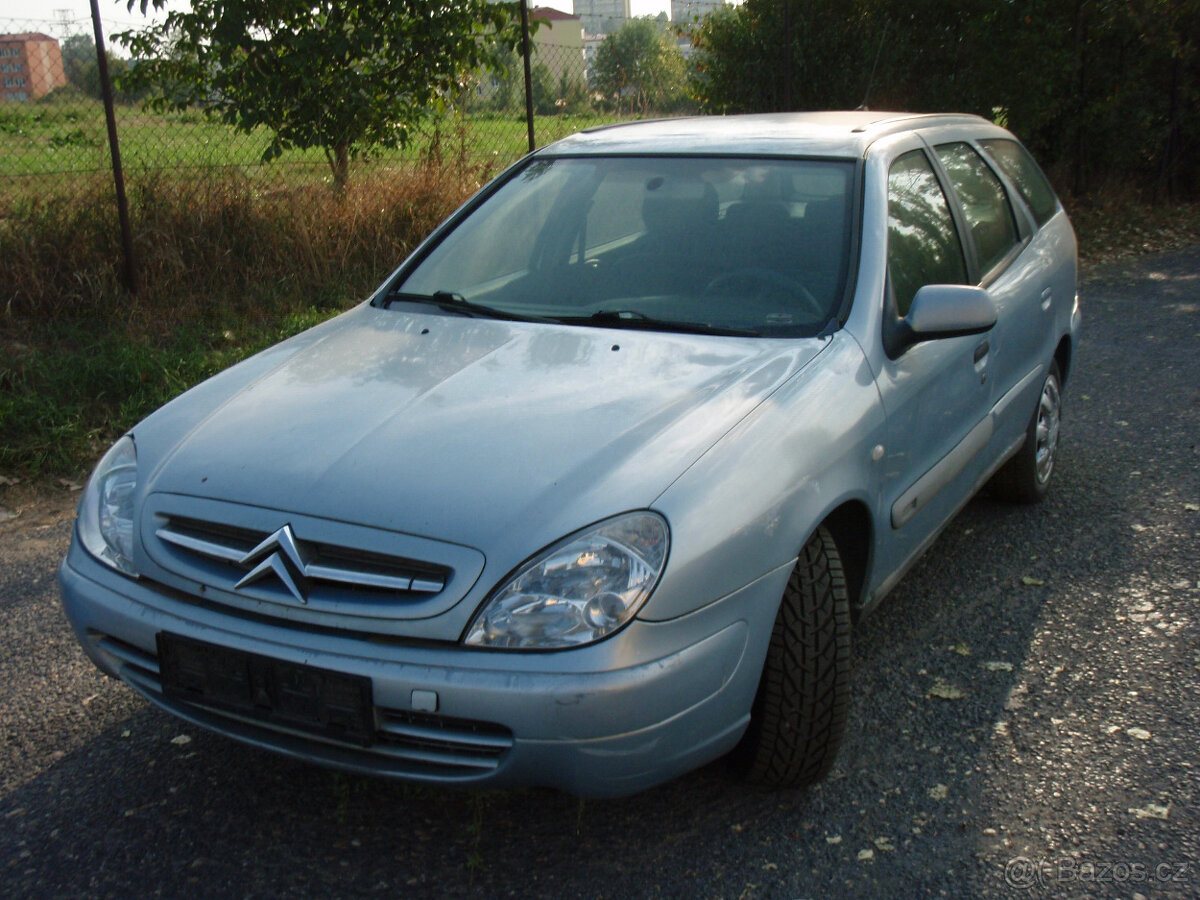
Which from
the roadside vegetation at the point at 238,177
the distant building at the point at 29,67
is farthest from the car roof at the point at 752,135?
the distant building at the point at 29,67

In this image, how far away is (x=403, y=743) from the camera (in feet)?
7.48

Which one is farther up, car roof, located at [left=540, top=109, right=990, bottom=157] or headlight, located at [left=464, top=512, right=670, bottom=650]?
car roof, located at [left=540, top=109, right=990, bottom=157]

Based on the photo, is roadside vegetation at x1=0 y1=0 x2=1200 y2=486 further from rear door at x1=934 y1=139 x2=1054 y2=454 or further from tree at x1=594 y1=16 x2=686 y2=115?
Result: rear door at x1=934 y1=139 x2=1054 y2=454

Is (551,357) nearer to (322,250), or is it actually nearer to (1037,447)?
(1037,447)

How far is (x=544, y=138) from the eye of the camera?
394 inches

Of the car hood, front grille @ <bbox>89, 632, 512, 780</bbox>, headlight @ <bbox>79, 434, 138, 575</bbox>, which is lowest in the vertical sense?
front grille @ <bbox>89, 632, 512, 780</bbox>

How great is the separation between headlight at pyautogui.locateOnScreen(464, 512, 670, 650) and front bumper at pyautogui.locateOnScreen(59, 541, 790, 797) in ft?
0.11

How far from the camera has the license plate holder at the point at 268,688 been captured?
2236 mm

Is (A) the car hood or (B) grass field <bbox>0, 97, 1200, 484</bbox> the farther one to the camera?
(B) grass field <bbox>0, 97, 1200, 484</bbox>

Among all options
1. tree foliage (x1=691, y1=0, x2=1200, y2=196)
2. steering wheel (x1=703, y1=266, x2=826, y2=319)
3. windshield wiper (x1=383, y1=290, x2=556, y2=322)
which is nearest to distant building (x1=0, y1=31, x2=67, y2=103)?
windshield wiper (x1=383, y1=290, x2=556, y2=322)

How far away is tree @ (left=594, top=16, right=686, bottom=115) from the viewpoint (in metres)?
11.4

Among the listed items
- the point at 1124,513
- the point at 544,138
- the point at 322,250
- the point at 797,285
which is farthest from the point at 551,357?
the point at 544,138

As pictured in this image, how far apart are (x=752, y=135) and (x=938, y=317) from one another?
1.05m

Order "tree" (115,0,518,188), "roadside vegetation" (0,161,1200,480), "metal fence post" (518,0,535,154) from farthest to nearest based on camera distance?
"metal fence post" (518,0,535,154) → "tree" (115,0,518,188) → "roadside vegetation" (0,161,1200,480)
